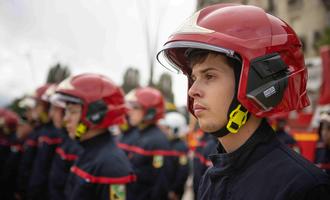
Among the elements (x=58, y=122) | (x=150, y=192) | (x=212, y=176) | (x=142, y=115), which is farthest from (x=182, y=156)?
(x=212, y=176)

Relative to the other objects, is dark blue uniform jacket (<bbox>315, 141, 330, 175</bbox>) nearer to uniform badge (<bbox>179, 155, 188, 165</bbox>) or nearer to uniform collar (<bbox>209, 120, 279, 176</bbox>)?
uniform collar (<bbox>209, 120, 279, 176</bbox>)

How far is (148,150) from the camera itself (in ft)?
18.9

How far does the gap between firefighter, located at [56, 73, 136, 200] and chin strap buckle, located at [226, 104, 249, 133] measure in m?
1.63

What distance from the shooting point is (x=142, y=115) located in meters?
6.53

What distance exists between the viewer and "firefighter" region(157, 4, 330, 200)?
1.64m

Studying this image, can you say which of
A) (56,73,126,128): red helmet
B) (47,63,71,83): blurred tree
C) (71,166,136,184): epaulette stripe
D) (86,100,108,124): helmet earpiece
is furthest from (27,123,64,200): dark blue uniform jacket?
(47,63,71,83): blurred tree

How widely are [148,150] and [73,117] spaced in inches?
91.4

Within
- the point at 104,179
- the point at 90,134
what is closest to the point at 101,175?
the point at 104,179

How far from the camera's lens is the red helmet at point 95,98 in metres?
3.60

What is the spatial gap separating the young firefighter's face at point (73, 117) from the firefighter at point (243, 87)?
2.06 meters

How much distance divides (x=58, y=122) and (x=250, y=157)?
4.36m

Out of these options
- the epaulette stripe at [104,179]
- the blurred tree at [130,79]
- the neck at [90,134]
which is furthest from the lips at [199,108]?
the blurred tree at [130,79]

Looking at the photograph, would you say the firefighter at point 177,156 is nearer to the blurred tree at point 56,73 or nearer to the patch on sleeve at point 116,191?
the patch on sleeve at point 116,191

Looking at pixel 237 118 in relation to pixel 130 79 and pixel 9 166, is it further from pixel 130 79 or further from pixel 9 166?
pixel 130 79
